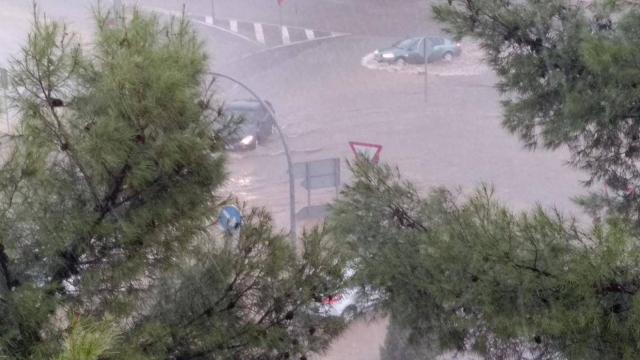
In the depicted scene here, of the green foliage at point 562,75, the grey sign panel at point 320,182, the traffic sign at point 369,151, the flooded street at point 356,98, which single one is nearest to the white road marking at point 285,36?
the flooded street at point 356,98

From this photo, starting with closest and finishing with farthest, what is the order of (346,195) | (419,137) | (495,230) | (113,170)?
1. (495,230)
2. (113,170)
3. (346,195)
4. (419,137)

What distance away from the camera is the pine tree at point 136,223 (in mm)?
3230

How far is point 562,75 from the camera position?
439 centimetres

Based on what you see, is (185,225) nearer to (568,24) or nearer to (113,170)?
(113,170)

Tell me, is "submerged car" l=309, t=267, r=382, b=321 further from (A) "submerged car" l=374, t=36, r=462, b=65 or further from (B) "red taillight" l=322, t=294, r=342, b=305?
(A) "submerged car" l=374, t=36, r=462, b=65

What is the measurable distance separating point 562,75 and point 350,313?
4.67 feet

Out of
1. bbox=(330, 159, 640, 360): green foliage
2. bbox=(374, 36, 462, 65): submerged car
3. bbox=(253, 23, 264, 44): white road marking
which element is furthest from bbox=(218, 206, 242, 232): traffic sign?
bbox=(253, 23, 264, 44): white road marking

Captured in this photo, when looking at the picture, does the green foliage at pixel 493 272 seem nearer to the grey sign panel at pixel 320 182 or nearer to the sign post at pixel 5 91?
the sign post at pixel 5 91

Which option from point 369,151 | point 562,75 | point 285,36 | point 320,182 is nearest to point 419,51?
point 285,36

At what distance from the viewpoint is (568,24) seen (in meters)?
4.44

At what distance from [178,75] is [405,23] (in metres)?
14.0

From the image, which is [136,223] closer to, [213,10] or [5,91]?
[5,91]

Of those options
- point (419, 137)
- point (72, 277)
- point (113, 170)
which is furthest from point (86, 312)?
point (419, 137)

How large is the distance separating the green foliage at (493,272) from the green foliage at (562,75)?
2.61 ft
